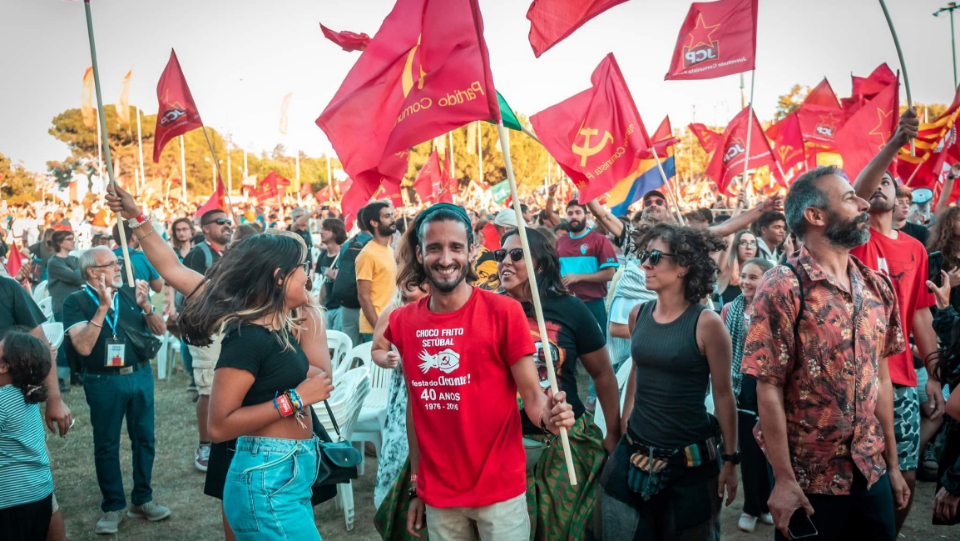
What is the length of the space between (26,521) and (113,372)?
167cm

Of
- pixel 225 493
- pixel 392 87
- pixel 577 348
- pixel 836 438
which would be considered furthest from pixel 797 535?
pixel 392 87

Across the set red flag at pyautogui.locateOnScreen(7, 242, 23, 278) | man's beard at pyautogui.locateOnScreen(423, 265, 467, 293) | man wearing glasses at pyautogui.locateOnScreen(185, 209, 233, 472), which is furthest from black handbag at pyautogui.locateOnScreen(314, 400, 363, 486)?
red flag at pyautogui.locateOnScreen(7, 242, 23, 278)

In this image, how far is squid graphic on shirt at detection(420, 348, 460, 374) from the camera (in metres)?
2.75

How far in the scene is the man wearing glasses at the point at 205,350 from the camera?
19.5 feet

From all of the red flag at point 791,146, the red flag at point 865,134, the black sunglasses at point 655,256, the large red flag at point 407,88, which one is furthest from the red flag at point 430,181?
the black sunglasses at point 655,256

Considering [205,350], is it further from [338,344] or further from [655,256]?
[655,256]

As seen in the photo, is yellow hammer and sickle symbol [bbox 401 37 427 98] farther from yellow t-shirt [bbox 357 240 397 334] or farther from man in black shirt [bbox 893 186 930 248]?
man in black shirt [bbox 893 186 930 248]

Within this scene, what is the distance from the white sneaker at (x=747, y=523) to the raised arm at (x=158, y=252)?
3.86 metres

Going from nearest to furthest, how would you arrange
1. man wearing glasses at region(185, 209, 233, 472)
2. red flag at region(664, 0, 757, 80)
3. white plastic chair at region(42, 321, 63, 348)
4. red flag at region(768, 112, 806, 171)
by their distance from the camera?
man wearing glasses at region(185, 209, 233, 472), red flag at region(664, 0, 757, 80), white plastic chair at region(42, 321, 63, 348), red flag at region(768, 112, 806, 171)

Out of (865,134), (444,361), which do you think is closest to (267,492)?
(444,361)

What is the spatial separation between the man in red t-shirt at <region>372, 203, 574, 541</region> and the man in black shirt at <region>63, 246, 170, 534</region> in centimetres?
308

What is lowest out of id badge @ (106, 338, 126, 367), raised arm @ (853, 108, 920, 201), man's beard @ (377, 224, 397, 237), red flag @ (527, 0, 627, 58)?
id badge @ (106, 338, 126, 367)

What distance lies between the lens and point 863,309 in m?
2.80

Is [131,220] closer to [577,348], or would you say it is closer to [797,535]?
[577,348]
